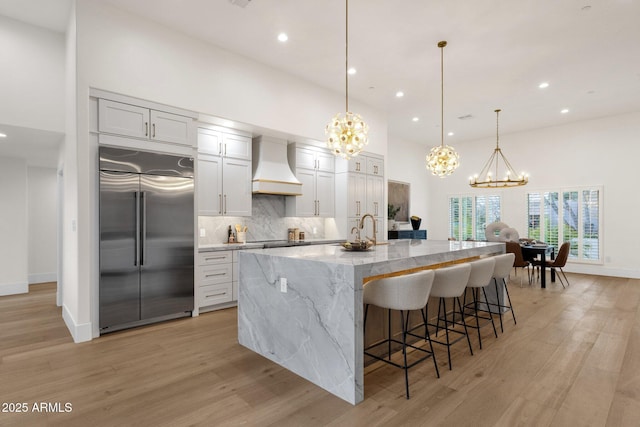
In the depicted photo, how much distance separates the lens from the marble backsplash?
17.5 ft

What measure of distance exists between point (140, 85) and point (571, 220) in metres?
9.29

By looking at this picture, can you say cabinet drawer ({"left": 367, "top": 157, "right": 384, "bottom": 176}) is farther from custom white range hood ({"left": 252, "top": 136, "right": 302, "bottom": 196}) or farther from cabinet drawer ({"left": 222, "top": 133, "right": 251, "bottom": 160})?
cabinet drawer ({"left": 222, "top": 133, "right": 251, "bottom": 160})

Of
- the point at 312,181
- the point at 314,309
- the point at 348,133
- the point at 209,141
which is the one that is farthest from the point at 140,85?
the point at 314,309

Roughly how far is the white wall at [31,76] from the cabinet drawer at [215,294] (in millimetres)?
2807

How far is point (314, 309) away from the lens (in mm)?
2648

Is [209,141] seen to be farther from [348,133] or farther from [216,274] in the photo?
[348,133]

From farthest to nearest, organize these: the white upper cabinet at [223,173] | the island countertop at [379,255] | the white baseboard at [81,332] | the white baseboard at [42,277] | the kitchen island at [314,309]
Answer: the white baseboard at [42,277], the white upper cabinet at [223,173], the white baseboard at [81,332], the island countertop at [379,255], the kitchen island at [314,309]

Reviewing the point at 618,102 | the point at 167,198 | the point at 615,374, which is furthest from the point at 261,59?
the point at 618,102

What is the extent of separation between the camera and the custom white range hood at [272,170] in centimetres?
540

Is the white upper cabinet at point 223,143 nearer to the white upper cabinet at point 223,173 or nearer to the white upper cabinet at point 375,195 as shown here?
the white upper cabinet at point 223,173

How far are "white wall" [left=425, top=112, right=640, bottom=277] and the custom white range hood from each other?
21.4ft

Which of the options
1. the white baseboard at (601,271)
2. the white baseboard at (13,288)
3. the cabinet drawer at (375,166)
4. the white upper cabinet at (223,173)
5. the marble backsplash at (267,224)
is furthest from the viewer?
the white baseboard at (601,271)

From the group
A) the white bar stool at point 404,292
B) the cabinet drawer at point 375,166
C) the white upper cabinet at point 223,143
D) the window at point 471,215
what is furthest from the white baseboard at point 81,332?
the window at point 471,215

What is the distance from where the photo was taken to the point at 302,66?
529 centimetres
